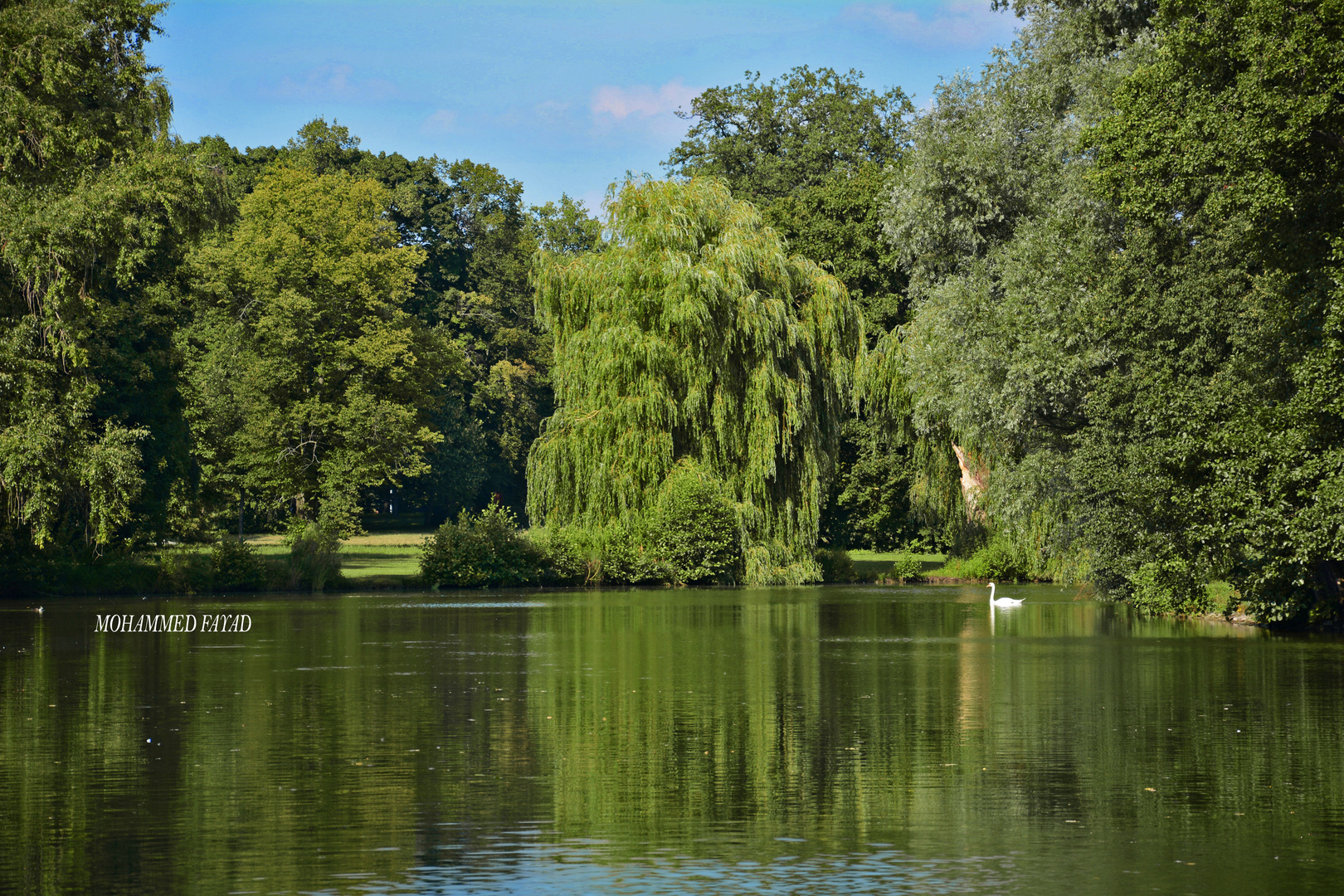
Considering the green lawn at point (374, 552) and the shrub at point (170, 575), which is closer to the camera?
the shrub at point (170, 575)

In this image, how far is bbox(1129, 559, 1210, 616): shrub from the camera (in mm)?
27438

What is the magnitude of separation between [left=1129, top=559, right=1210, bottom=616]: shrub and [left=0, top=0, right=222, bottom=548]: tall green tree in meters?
25.2

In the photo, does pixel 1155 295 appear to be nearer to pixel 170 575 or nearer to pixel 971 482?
pixel 971 482

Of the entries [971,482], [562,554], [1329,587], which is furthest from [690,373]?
[1329,587]

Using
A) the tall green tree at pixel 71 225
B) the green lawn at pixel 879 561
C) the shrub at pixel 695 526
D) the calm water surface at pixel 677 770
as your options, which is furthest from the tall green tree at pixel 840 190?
the calm water surface at pixel 677 770

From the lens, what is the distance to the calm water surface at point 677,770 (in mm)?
8203

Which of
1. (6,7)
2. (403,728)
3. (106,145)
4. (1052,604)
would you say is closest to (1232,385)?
(1052,604)

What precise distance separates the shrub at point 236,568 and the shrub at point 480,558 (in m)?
5.26

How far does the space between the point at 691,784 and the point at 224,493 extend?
5589cm

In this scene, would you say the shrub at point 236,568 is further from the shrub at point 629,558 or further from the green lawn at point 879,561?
the green lawn at point 879,561

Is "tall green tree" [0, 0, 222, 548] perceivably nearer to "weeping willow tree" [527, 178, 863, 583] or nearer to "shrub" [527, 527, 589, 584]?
"weeping willow tree" [527, 178, 863, 583]

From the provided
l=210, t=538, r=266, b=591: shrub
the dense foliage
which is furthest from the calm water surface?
l=210, t=538, r=266, b=591: shrub

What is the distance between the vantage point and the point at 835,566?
172ft

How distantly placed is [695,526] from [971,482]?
13.8 meters
